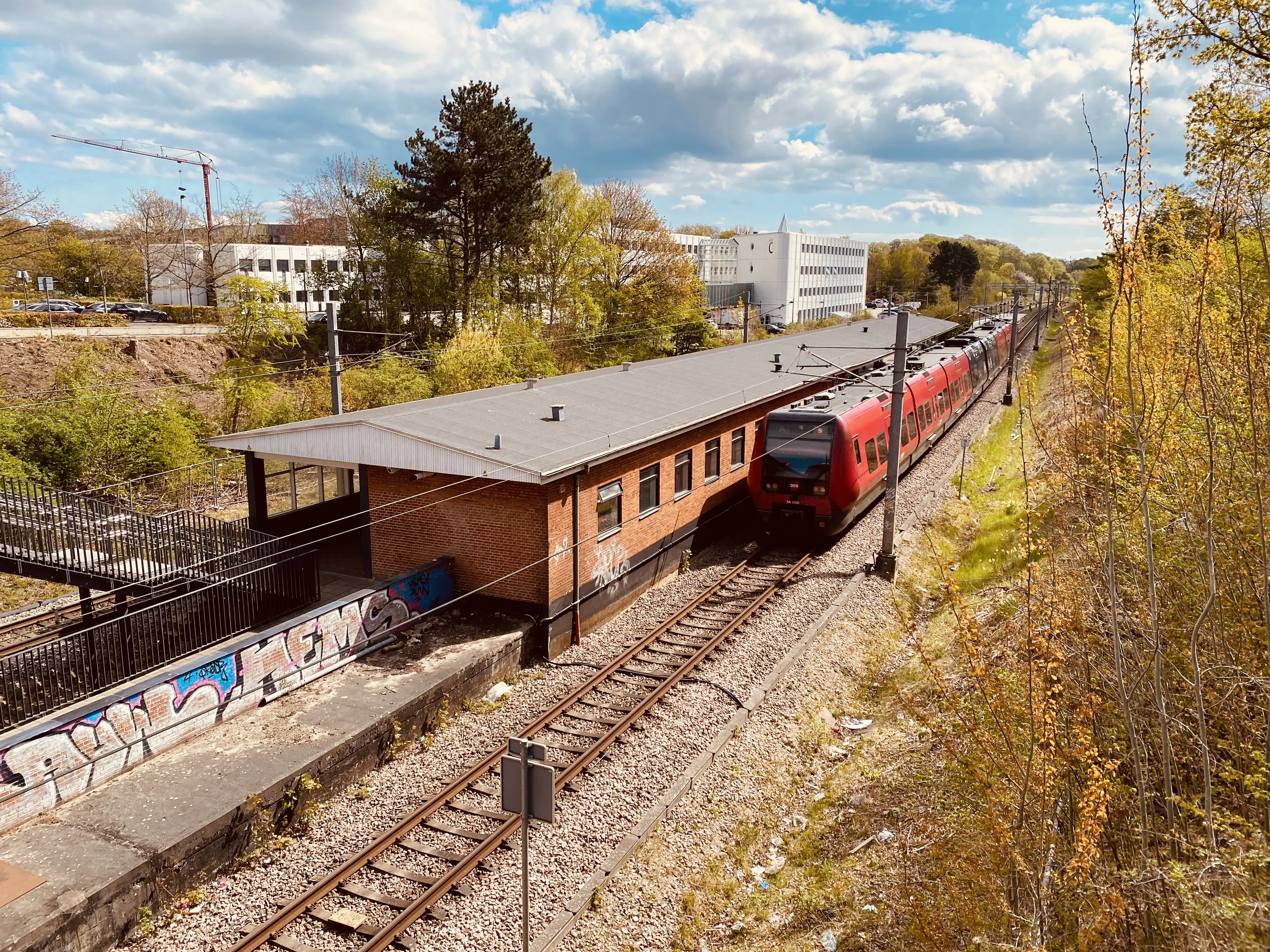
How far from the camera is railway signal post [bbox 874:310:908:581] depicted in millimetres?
16922

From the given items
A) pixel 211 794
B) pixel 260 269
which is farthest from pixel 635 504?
pixel 260 269

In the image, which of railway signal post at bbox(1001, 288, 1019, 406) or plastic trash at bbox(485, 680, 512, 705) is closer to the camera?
plastic trash at bbox(485, 680, 512, 705)

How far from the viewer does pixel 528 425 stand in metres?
15.7

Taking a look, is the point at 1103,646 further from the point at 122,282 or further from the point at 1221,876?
the point at 122,282

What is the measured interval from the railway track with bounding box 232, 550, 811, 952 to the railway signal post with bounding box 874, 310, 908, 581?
466cm

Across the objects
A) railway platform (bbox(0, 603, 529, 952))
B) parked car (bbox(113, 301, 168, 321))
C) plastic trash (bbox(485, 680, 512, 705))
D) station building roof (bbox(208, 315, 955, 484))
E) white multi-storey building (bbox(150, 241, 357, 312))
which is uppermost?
white multi-storey building (bbox(150, 241, 357, 312))

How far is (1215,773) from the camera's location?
618 centimetres

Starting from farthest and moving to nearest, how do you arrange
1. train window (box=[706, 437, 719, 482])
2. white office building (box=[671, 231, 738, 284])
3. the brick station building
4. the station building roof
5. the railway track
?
white office building (box=[671, 231, 738, 284]) < train window (box=[706, 437, 719, 482]) < the brick station building < the station building roof < the railway track

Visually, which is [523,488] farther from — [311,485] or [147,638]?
[311,485]

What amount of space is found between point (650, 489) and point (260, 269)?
72.5 meters

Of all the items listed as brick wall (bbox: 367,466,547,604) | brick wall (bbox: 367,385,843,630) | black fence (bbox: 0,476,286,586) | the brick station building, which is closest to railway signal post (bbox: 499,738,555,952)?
the brick station building

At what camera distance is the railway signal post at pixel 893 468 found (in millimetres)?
16922

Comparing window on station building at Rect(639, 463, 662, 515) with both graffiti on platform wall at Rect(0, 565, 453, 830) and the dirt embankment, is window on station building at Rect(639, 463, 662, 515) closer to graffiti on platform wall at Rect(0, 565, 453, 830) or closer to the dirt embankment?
graffiti on platform wall at Rect(0, 565, 453, 830)

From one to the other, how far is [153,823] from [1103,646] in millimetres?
9880
